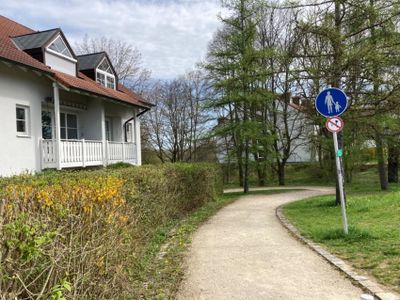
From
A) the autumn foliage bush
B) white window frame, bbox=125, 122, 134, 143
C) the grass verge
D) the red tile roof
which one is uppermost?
the red tile roof

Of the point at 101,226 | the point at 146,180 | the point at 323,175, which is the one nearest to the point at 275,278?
the point at 101,226

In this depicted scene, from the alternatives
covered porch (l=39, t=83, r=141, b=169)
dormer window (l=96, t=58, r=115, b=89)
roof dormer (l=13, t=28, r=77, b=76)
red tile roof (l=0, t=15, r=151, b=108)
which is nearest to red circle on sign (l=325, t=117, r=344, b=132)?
red tile roof (l=0, t=15, r=151, b=108)

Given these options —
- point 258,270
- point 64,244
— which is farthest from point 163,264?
point 64,244

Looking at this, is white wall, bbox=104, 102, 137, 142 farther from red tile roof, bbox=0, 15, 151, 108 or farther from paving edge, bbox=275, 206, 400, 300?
paving edge, bbox=275, 206, 400, 300

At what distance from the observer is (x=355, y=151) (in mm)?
27781

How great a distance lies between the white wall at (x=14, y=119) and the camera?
15.3 m

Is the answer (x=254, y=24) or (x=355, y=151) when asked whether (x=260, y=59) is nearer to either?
(x=254, y=24)

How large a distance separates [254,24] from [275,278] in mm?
23912

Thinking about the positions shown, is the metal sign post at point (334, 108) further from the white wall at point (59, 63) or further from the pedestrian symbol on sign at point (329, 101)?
the white wall at point (59, 63)

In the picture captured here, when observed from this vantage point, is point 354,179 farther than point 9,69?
Yes

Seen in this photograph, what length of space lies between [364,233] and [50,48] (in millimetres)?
15318

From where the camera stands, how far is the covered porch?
17.1 m

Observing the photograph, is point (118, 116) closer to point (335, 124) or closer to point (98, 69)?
point (98, 69)

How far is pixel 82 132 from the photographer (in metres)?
21.7
